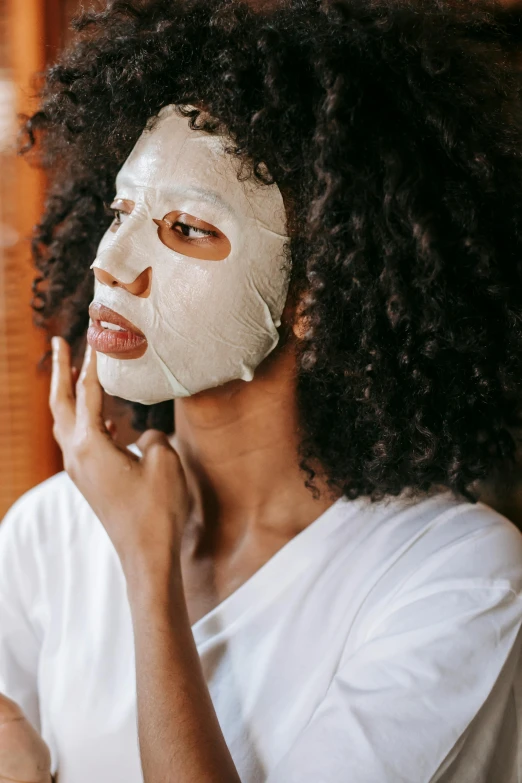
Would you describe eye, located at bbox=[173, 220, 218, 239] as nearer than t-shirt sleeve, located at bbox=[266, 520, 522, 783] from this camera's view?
No

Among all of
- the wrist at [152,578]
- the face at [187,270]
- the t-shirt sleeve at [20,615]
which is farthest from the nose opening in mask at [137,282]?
the t-shirt sleeve at [20,615]

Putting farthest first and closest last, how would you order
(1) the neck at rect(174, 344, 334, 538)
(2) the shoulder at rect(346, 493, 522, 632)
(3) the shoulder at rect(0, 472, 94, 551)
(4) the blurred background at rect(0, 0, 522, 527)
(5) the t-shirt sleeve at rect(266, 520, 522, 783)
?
(4) the blurred background at rect(0, 0, 522, 527), (3) the shoulder at rect(0, 472, 94, 551), (1) the neck at rect(174, 344, 334, 538), (2) the shoulder at rect(346, 493, 522, 632), (5) the t-shirt sleeve at rect(266, 520, 522, 783)

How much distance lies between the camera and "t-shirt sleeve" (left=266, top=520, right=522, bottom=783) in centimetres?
75

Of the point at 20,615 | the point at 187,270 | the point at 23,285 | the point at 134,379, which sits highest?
the point at 187,270

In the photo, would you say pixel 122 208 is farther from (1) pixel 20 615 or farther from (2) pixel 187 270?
(1) pixel 20 615

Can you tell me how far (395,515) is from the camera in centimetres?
96

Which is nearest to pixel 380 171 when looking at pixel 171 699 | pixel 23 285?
pixel 171 699

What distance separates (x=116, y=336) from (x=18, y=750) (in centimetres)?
43

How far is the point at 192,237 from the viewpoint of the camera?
872 millimetres

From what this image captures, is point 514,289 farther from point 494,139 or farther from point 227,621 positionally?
point 227,621

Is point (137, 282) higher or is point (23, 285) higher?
point (137, 282)

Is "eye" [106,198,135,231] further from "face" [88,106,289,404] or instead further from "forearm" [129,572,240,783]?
"forearm" [129,572,240,783]

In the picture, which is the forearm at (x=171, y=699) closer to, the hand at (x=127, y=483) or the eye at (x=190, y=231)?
the hand at (x=127, y=483)

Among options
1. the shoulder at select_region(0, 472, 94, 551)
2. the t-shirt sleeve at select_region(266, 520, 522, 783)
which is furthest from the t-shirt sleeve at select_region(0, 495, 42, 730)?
the t-shirt sleeve at select_region(266, 520, 522, 783)
